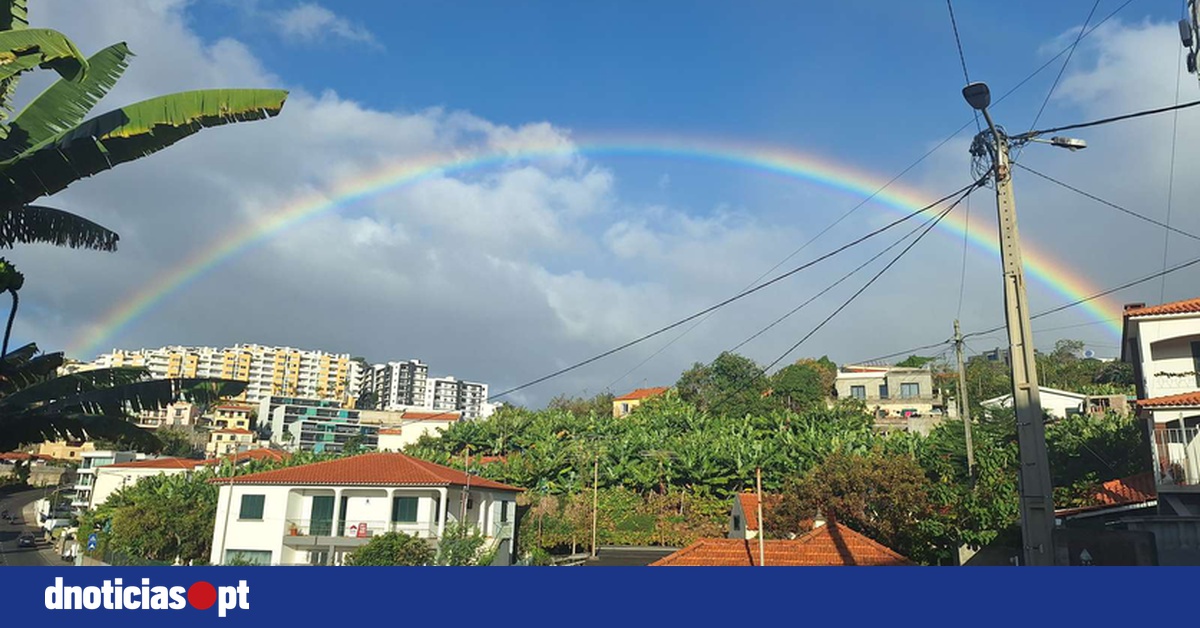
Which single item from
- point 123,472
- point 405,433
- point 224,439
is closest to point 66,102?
point 123,472

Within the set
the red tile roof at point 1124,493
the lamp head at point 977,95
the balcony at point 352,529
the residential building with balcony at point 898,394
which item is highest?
the residential building with balcony at point 898,394

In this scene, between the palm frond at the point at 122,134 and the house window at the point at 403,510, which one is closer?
the palm frond at the point at 122,134

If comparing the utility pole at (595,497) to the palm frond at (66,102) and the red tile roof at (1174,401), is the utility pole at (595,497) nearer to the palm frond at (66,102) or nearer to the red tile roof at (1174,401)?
the red tile roof at (1174,401)

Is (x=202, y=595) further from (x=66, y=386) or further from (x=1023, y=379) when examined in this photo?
(x=1023, y=379)

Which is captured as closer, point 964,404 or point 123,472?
point 964,404

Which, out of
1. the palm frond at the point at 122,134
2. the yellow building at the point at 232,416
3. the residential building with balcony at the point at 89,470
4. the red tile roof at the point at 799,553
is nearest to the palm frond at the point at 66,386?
the palm frond at the point at 122,134

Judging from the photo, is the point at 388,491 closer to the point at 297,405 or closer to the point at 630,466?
the point at 630,466

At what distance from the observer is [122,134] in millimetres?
9023

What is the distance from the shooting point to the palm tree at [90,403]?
10.3 metres

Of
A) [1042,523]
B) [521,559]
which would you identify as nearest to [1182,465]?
[1042,523]

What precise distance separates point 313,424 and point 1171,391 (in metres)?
127

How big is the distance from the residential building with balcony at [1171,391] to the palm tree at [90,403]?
2513cm

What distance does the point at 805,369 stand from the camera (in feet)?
241

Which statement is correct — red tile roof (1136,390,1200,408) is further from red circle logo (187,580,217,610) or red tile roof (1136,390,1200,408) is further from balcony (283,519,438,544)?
red circle logo (187,580,217,610)
